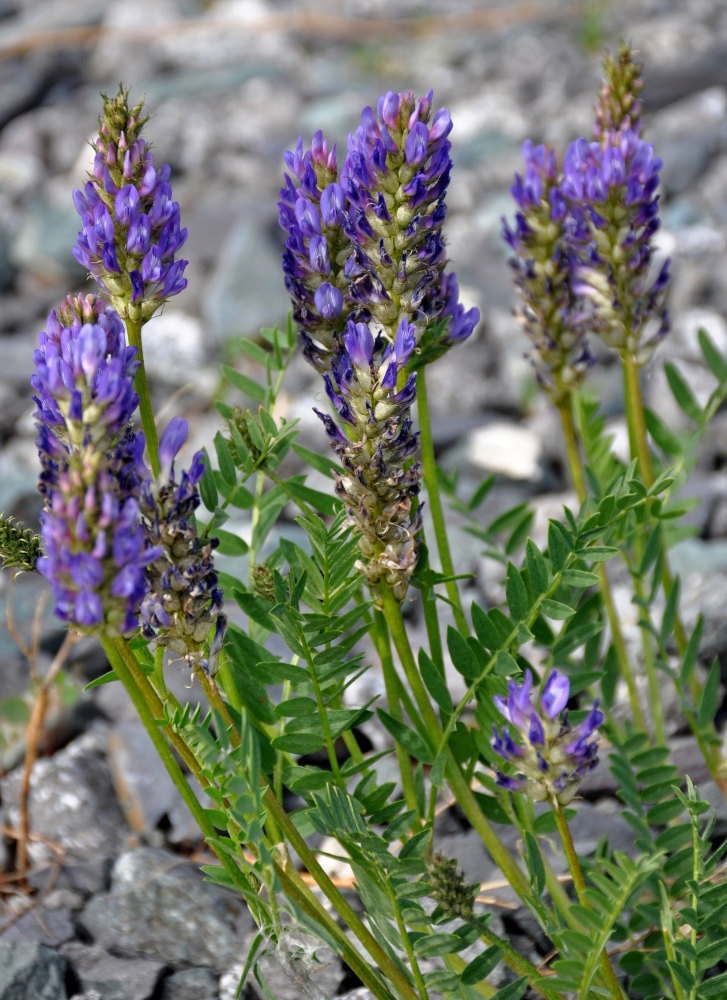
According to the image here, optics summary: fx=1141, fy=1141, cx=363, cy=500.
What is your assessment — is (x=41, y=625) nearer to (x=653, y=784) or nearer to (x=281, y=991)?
(x=281, y=991)

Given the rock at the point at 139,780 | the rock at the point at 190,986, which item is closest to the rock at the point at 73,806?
the rock at the point at 139,780

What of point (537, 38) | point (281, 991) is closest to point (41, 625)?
point (281, 991)

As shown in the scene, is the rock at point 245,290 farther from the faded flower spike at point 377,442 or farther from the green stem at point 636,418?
the faded flower spike at point 377,442

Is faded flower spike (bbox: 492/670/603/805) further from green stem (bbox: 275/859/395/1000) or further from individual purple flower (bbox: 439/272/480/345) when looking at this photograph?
individual purple flower (bbox: 439/272/480/345)

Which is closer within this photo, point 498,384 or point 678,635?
point 678,635

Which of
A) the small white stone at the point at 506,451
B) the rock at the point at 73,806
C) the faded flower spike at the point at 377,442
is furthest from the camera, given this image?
the small white stone at the point at 506,451

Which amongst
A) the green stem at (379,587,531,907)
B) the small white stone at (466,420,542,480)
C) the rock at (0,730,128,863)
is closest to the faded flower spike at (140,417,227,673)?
the green stem at (379,587,531,907)
